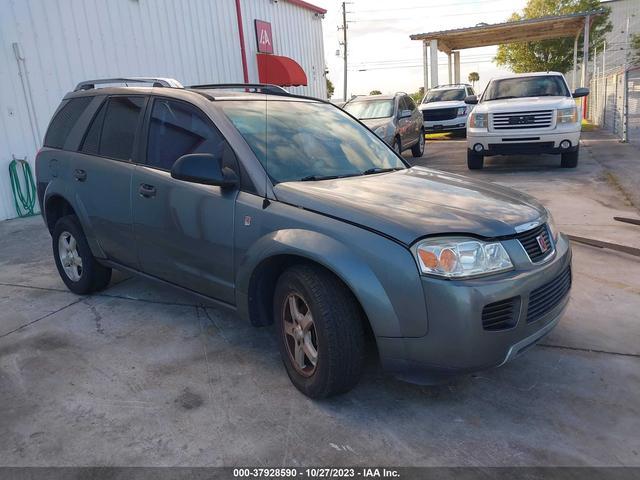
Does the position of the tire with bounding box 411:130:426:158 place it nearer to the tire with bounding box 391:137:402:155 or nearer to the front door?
the tire with bounding box 391:137:402:155

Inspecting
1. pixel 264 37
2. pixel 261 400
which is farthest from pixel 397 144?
pixel 261 400

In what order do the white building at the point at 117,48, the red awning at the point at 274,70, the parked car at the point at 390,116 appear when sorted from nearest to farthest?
the white building at the point at 117,48 → the parked car at the point at 390,116 → the red awning at the point at 274,70

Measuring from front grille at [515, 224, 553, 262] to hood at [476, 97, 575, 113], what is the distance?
7909 mm

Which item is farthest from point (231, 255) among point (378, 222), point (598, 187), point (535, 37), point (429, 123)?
point (535, 37)

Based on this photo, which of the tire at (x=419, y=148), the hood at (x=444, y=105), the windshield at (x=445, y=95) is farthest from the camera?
the windshield at (x=445, y=95)

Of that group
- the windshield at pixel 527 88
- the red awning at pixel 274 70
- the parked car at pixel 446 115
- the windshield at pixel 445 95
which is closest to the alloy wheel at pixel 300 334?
the windshield at pixel 527 88

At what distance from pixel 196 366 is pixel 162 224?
0.98m

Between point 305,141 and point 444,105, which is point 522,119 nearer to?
point 305,141

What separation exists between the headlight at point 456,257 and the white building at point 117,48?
8.73m

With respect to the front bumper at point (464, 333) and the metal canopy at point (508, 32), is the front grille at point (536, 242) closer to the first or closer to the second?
the front bumper at point (464, 333)

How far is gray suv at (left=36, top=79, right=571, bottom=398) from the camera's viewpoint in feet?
8.25

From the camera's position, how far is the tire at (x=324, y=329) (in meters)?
2.67

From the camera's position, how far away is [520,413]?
2.80 metres

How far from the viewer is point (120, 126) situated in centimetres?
412
